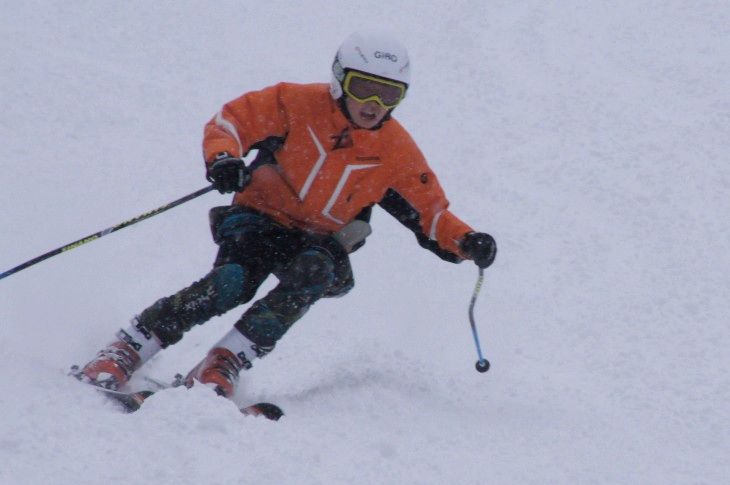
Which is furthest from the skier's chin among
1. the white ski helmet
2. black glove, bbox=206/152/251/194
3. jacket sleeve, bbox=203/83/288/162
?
black glove, bbox=206/152/251/194

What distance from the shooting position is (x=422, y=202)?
188 inches

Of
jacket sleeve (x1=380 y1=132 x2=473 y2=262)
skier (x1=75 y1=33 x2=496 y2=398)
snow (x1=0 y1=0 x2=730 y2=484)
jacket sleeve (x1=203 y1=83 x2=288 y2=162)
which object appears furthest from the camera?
jacket sleeve (x1=380 y1=132 x2=473 y2=262)

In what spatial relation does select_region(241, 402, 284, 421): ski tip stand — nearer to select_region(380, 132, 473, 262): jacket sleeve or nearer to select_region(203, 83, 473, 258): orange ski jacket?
select_region(203, 83, 473, 258): orange ski jacket

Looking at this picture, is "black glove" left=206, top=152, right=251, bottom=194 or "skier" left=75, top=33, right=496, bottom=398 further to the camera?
"skier" left=75, top=33, right=496, bottom=398

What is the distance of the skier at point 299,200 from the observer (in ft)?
13.7

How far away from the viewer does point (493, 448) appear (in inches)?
151

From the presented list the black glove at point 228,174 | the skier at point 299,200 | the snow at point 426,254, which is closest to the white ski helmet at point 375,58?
the skier at point 299,200

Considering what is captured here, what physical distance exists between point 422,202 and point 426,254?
7.23 feet

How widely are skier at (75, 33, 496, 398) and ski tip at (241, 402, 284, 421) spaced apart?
0.84 ft

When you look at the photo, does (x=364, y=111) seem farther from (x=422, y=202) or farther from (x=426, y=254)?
(x=426, y=254)

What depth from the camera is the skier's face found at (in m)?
4.49

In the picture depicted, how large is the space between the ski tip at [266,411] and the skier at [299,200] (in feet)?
0.84

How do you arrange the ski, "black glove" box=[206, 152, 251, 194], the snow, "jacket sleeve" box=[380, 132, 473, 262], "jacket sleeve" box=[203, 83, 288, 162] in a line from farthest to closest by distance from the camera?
"jacket sleeve" box=[380, 132, 473, 262]
"jacket sleeve" box=[203, 83, 288, 162]
"black glove" box=[206, 152, 251, 194]
the ski
the snow

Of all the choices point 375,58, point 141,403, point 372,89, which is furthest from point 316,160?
point 141,403
